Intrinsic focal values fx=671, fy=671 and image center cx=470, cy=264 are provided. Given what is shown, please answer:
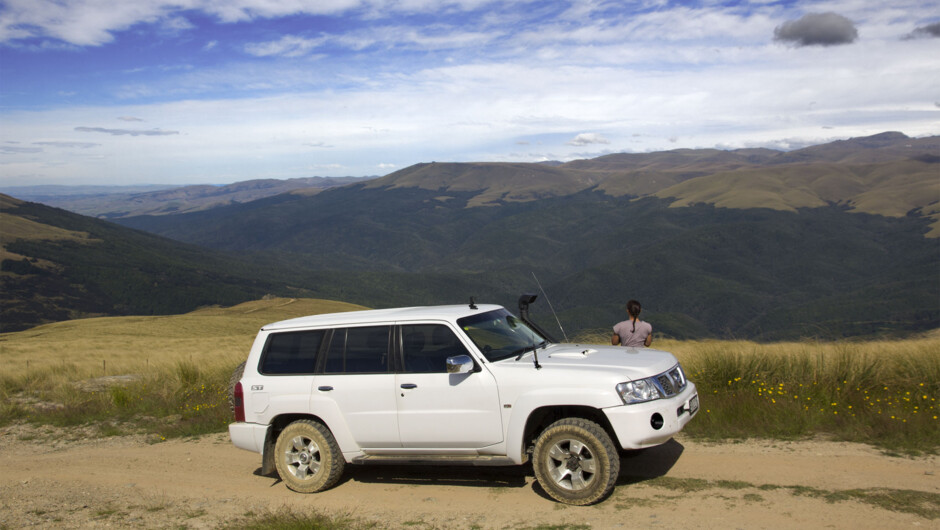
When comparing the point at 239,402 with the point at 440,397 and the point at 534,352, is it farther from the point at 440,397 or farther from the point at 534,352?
the point at 534,352

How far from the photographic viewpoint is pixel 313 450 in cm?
Result: 688

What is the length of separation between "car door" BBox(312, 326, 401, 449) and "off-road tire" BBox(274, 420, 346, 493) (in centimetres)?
29

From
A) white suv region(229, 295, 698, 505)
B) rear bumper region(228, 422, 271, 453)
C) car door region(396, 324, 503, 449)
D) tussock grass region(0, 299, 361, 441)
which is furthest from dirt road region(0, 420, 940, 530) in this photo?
tussock grass region(0, 299, 361, 441)

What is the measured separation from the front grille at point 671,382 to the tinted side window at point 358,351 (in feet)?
8.47

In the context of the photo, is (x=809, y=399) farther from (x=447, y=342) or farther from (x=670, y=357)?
(x=447, y=342)

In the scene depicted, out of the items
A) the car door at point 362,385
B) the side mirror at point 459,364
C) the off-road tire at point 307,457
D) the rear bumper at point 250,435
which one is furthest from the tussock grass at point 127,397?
the side mirror at point 459,364

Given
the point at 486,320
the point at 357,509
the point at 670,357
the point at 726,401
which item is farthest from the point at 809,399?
the point at 357,509

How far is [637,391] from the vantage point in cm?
575

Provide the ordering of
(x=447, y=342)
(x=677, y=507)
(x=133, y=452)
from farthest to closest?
(x=133, y=452), (x=447, y=342), (x=677, y=507)

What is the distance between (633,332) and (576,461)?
3200 mm

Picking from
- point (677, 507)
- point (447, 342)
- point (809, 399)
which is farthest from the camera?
point (809, 399)

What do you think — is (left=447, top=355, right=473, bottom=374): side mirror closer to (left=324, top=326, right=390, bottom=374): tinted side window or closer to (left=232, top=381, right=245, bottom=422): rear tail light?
(left=324, top=326, right=390, bottom=374): tinted side window

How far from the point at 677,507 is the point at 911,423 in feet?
10.9

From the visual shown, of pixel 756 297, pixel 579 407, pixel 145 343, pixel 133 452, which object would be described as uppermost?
pixel 579 407
